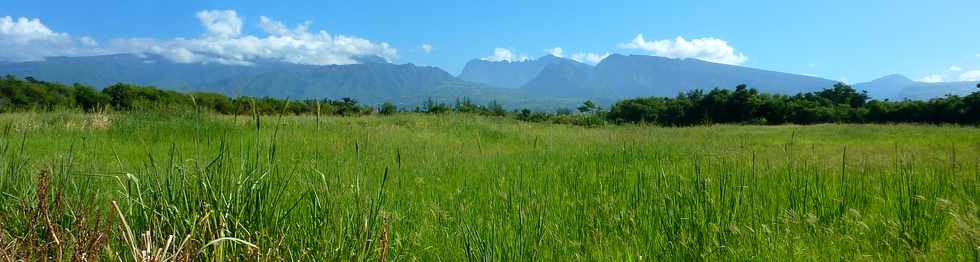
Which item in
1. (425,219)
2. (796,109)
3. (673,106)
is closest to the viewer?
(425,219)

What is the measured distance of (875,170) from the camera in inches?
186

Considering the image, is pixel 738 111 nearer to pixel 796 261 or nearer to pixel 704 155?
pixel 704 155

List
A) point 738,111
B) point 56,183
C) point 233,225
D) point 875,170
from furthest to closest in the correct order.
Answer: point 738,111 < point 875,170 < point 56,183 < point 233,225

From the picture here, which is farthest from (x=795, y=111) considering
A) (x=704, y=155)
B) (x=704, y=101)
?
(x=704, y=155)

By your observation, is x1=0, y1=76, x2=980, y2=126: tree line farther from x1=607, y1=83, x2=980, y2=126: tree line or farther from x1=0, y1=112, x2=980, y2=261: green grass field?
x1=0, y1=112, x2=980, y2=261: green grass field

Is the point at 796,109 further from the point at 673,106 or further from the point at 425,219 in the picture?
the point at 425,219

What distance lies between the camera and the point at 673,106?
44938 mm

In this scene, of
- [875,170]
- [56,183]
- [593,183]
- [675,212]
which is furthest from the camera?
[875,170]

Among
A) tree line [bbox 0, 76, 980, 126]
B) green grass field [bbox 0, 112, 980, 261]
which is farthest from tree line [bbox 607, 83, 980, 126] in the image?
green grass field [bbox 0, 112, 980, 261]

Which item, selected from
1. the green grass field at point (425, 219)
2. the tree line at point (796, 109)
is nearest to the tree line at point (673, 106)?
the tree line at point (796, 109)

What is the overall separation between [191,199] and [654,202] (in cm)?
222

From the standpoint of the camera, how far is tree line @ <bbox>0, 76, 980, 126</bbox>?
2412 centimetres

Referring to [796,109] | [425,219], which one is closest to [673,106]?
[796,109]

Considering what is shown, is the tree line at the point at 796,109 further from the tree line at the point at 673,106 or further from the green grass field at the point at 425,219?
the green grass field at the point at 425,219
